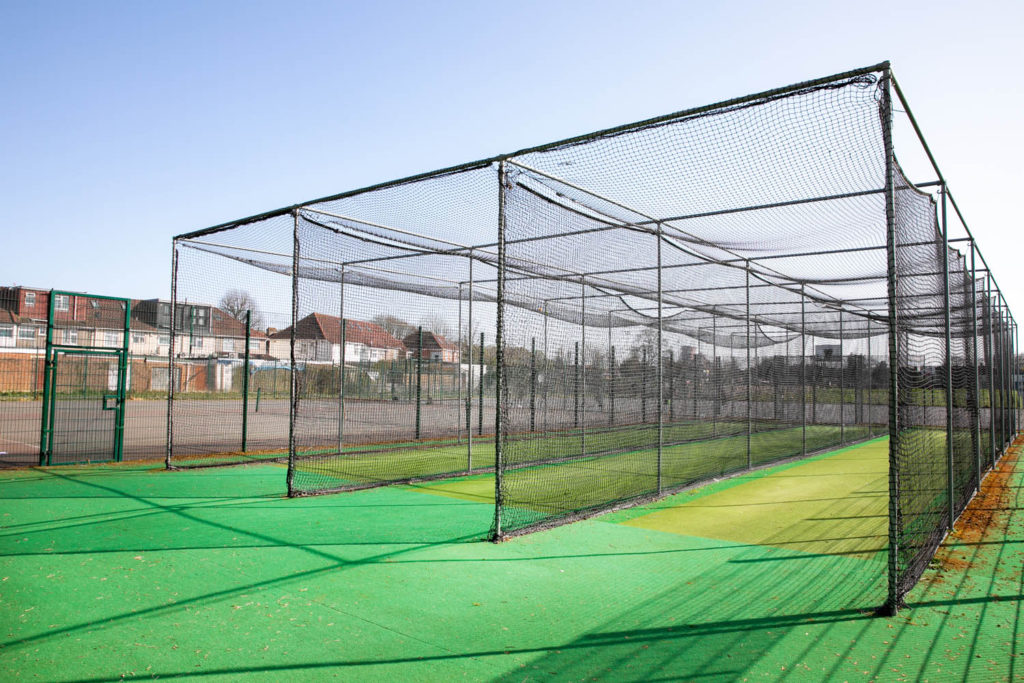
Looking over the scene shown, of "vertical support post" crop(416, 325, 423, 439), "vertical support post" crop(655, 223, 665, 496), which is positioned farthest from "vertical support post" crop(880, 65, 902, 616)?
"vertical support post" crop(416, 325, 423, 439)

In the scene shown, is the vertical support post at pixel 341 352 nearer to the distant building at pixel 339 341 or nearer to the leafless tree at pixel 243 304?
the distant building at pixel 339 341

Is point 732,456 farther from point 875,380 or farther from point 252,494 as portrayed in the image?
point 875,380

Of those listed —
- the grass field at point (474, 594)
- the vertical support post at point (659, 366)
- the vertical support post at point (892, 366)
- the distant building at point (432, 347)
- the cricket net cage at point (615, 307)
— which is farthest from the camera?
the distant building at point (432, 347)

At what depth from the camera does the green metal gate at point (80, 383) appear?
8398mm

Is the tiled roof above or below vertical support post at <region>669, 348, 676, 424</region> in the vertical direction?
above

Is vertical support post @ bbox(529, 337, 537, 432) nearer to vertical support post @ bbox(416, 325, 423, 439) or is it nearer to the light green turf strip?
the light green turf strip

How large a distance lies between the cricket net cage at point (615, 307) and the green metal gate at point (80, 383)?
3.10ft

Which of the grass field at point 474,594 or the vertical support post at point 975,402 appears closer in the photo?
the grass field at point 474,594

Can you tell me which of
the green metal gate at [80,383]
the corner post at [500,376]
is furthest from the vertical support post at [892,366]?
the green metal gate at [80,383]

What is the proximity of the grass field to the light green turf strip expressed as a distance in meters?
0.04

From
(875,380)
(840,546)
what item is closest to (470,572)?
(840,546)

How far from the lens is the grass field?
9.20ft

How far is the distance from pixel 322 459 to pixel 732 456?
18.9ft

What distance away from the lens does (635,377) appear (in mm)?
8047
